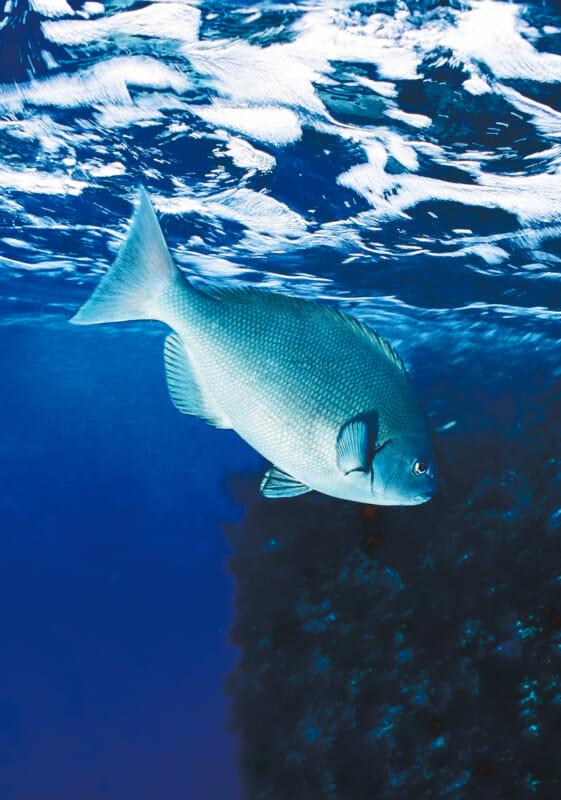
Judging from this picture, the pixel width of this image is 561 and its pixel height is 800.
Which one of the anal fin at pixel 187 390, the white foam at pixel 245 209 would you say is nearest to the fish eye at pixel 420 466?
the anal fin at pixel 187 390

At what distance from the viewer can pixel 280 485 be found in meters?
2.69

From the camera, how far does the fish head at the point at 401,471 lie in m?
2.42

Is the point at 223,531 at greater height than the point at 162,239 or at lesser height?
lesser

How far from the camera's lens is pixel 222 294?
2.62m

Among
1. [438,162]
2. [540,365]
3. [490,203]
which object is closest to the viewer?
[438,162]

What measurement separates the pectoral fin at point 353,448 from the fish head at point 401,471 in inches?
3.9

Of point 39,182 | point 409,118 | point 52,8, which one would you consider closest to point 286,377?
point 52,8

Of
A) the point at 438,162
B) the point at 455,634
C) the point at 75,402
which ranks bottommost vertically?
the point at 75,402

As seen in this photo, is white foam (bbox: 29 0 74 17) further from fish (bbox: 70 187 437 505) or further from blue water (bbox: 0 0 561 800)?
fish (bbox: 70 187 437 505)

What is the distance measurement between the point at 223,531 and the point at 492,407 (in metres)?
8.65

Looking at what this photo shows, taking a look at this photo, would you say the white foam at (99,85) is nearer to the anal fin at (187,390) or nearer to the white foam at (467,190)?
the white foam at (467,190)

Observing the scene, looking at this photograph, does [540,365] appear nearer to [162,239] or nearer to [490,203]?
[490,203]

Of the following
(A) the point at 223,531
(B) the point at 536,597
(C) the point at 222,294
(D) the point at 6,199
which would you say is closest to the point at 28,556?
(A) the point at 223,531

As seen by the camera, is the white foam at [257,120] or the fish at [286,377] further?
the white foam at [257,120]
